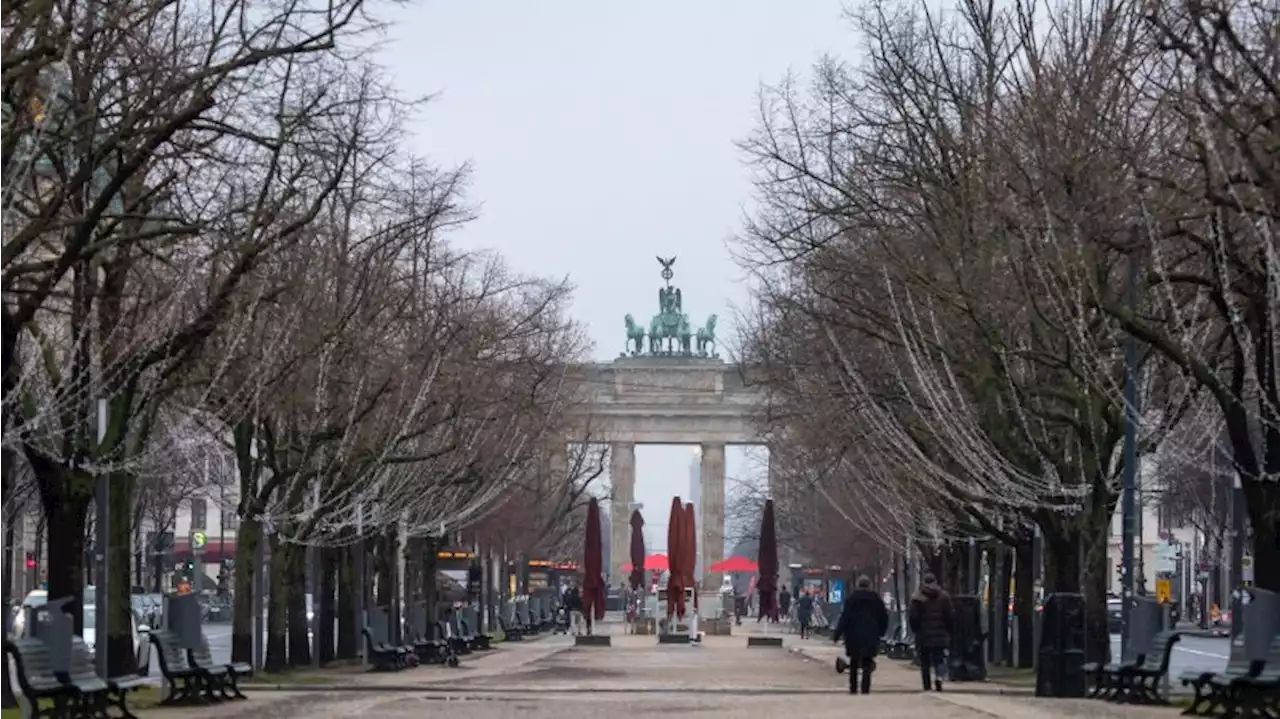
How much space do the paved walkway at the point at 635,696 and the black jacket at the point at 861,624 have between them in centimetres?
66

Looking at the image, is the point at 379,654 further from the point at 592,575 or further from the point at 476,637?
the point at 592,575

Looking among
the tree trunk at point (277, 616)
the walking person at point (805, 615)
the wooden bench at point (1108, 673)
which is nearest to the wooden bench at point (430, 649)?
the tree trunk at point (277, 616)

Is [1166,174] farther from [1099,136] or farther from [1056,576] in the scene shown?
[1056,576]

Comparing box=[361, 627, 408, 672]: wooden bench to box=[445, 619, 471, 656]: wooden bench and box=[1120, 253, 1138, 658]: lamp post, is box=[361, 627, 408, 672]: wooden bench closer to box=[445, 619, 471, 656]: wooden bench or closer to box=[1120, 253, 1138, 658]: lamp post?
box=[445, 619, 471, 656]: wooden bench

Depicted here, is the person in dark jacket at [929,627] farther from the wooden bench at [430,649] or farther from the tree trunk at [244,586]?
the wooden bench at [430,649]

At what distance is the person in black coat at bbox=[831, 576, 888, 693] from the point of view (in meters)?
37.2

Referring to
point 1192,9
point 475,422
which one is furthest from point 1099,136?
point 475,422

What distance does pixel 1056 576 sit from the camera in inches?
1657

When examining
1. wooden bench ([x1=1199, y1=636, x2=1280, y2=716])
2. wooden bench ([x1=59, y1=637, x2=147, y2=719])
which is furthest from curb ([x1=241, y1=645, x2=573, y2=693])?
wooden bench ([x1=1199, y1=636, x2=1280, y2=716])

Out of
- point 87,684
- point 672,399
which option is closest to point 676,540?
point 87,684

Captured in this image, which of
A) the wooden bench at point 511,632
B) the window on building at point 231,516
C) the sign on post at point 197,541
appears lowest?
the wooden bench at point 511,632

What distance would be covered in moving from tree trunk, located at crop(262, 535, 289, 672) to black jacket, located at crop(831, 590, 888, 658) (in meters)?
10.3

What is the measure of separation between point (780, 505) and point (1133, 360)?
76.8m

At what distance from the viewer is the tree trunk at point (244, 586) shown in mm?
42188
